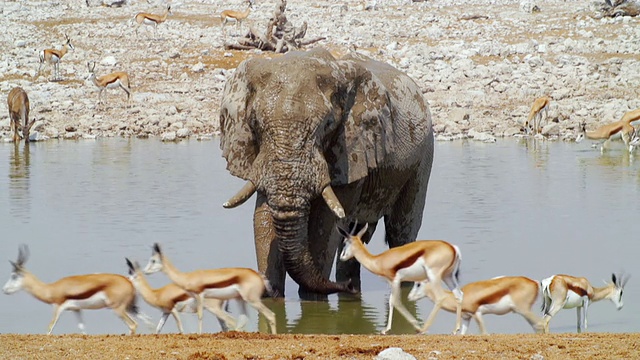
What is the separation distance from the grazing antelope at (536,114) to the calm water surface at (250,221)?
1.55 meters

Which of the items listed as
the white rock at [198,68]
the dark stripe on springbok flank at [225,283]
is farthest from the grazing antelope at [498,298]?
the white rock at [198,68]

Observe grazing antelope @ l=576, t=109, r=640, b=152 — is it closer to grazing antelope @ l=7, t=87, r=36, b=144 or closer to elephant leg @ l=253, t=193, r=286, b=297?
grazing antelope @ l=7, t=87, r=36, b=144

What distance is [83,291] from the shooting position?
809cm

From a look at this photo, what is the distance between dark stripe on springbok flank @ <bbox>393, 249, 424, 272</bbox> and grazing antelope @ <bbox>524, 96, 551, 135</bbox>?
54.6 ft

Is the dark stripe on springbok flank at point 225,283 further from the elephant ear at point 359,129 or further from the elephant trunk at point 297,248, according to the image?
the elephant ear at point 359,129

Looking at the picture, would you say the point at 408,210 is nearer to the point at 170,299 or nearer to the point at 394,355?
the point at 170,299

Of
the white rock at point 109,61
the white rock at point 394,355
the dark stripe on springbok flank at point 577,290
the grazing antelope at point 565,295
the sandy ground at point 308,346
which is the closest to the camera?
the white rock at point 394,355

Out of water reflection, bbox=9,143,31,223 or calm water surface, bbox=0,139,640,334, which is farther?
water reflection, bbox=9,143,31,223

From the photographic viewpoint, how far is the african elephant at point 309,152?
361 inches

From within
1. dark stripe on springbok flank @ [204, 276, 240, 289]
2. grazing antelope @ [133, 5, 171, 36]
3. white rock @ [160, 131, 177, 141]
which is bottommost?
white rock @ [160, 131, 177, 141]

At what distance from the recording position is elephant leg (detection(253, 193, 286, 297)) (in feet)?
31.9

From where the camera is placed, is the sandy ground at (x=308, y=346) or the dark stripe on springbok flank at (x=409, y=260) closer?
the sandy ground at (x=308, y=346)

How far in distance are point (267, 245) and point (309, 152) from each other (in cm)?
101

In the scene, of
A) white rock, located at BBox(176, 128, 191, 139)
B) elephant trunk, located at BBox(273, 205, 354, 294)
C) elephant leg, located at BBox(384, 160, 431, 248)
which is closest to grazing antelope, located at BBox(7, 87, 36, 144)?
white rock, located at BBox(176, 128, 191, 139)
